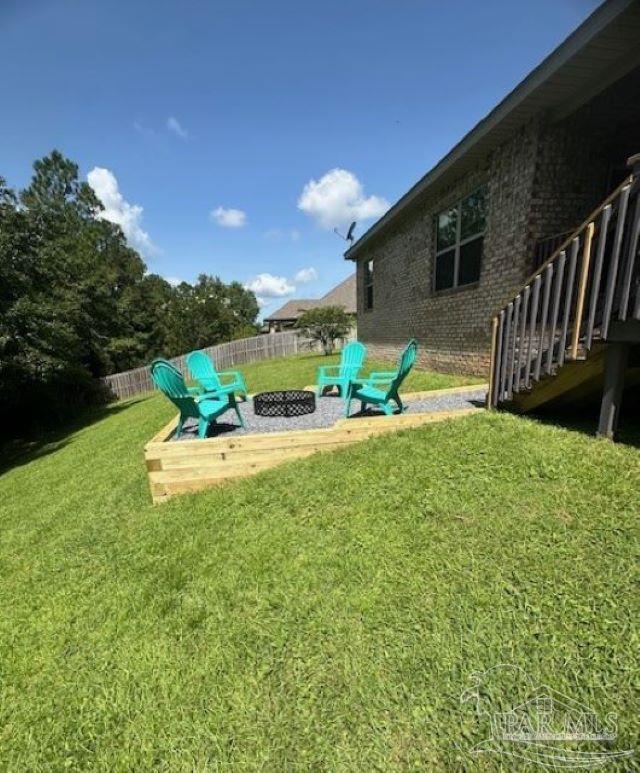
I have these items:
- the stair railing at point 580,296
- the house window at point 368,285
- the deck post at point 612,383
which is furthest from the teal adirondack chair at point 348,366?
the house window at point 368,285

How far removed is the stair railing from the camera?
99.7 inches

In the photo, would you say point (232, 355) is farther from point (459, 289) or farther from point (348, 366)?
point (348, 366)

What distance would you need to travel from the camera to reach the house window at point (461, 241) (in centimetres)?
707

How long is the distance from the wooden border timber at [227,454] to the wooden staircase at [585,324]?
5.64 feet

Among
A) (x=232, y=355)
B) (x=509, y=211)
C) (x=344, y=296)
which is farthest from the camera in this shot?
(x=344, y=296)

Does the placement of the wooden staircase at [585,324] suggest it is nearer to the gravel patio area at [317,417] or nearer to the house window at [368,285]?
the gravel patio area at [317,417]

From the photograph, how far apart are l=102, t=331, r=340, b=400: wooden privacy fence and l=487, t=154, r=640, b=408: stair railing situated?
56.2 feet

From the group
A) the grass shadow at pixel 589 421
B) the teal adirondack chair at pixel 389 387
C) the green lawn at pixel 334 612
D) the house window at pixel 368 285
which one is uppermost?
the house window at pixel 368 285

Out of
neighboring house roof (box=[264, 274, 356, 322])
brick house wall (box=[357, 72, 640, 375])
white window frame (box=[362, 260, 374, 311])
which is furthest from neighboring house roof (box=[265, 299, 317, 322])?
brick house wall (box=[357, 72, 640, 375])

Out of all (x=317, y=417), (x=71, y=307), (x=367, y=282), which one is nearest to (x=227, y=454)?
(x=317, y=417)

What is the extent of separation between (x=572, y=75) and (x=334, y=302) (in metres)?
25.1

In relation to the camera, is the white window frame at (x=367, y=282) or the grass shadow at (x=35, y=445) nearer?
the grass shadow at (x=35, y=445)

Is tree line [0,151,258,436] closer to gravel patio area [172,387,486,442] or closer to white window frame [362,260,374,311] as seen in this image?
gravel patio area [172,387,486,442]

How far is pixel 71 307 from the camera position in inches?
638
